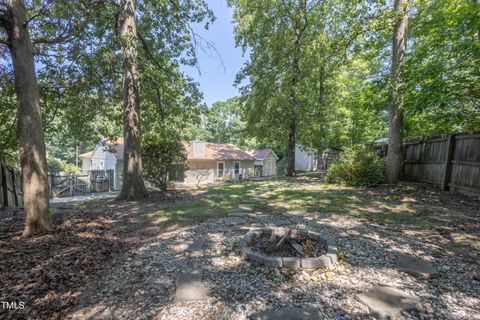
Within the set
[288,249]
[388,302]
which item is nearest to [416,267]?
[388,302]

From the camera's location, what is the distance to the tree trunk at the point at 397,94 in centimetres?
645

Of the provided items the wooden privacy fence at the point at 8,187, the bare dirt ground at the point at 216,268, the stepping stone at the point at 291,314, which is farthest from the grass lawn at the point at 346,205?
the wooden privacy fence at the point at 8,187

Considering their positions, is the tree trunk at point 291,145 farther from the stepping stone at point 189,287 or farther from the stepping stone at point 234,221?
the stepping stone at point 189,287

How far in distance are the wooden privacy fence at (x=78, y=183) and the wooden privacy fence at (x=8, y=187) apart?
8.03 meters

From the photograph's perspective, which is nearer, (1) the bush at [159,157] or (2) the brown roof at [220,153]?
(1) the bush at [159,157]

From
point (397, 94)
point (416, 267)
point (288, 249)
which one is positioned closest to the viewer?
point (416, 267)

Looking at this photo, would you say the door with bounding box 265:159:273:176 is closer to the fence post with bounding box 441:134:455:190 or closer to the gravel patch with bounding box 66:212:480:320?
the fence post with bounding box 441:134:455:190

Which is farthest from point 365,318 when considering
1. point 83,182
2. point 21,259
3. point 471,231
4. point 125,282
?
point 83,182

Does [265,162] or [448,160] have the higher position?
[448,160]

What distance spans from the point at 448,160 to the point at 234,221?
631cm

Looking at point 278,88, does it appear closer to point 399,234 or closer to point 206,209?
point 206,209

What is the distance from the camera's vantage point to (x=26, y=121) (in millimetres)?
3480

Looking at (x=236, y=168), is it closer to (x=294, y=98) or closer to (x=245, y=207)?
(x=294, y=98)

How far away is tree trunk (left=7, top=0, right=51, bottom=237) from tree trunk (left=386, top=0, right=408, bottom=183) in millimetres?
7866
